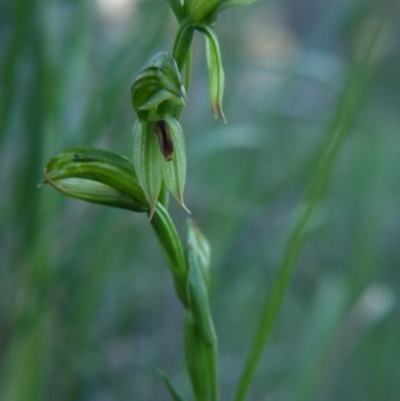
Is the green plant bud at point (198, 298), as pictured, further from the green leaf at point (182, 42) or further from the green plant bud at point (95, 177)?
the green leaf at point (182, 42)

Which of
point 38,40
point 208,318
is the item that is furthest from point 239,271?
point 208,318

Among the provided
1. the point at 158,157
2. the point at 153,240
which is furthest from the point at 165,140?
the point at 153,240

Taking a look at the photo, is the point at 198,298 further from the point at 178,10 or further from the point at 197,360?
the point at 178,10

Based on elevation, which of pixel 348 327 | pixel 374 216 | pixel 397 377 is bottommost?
pixel 397 377

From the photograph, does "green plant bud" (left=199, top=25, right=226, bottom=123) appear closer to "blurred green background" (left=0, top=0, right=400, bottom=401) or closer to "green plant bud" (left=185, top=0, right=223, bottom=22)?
"green plant bud" (left=185, top=0, right=223, bottom=22)

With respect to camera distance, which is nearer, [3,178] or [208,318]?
[208,318]

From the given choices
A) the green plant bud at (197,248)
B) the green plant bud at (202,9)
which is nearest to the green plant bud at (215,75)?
the green plant bud at (202,9)

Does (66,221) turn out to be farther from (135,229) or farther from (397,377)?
(397,377)

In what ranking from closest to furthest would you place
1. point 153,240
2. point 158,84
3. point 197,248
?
point 158,84, point 197,248, point 153,240

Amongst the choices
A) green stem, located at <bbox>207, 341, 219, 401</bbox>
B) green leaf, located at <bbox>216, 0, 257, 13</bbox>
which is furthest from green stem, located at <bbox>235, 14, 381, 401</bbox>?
green leaf, located at <bbox>216, 0, 257, 13</bbox>
